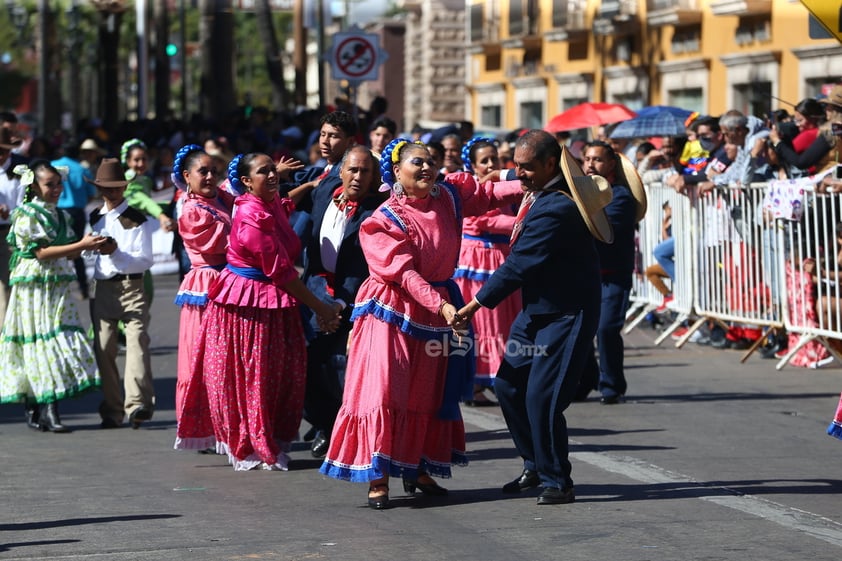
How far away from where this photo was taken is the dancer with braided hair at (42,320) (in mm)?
11680

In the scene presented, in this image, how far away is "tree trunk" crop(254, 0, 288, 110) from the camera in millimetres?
40219

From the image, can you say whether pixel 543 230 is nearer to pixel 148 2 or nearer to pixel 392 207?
pixel 392 207

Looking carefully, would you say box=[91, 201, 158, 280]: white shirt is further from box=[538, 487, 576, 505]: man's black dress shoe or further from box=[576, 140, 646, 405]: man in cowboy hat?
box=[538, 487, 576, 505]: man's black dress shoe

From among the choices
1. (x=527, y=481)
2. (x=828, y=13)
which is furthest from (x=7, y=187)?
(x=828, y=13)

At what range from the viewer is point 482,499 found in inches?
344

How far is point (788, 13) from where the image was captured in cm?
2864

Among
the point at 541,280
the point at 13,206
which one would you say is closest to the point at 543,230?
the point at 541,280

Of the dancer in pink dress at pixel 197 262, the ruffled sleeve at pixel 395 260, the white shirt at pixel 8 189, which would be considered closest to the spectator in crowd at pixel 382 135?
the dancer in pink dress at pixel 197 262

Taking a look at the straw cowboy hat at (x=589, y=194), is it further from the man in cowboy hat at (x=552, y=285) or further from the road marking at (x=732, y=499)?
the road marking at (x=732, y=499)

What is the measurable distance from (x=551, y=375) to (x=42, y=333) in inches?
180

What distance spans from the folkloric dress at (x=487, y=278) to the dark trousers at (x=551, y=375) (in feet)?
13.0

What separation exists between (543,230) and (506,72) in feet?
116

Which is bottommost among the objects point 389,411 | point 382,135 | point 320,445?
point 320,445

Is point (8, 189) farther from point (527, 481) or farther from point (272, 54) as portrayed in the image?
point (272, 54)
